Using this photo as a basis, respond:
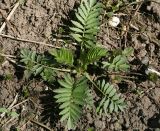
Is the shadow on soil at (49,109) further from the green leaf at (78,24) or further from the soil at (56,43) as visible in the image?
the green leaf at (78,24)

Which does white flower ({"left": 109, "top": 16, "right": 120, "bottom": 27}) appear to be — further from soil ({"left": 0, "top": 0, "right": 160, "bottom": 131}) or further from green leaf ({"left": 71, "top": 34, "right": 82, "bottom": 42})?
green leaf ({"left": 71, "top": 34, "right": 82, "bottom": 42})

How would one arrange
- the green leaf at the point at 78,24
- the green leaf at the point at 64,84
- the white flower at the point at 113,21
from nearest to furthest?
the green leaf at the point at 64,84, the green leaf at the point at 78,24, the white flower at the point at 113,21

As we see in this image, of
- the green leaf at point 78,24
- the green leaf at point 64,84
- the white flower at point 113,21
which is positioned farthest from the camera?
the white flower at point 113,21

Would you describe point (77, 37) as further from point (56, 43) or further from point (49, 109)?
point (49, 109)

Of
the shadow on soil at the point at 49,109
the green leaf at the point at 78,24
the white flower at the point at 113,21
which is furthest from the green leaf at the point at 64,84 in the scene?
the white flower at the point at 113,21

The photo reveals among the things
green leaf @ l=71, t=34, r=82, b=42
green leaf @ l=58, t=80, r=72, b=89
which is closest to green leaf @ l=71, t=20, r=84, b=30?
green leaf @ l=71, t=34, r=82, b=42

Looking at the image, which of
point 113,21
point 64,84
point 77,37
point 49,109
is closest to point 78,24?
point 77,37

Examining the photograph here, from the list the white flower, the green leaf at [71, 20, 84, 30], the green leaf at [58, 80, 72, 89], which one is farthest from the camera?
the white flower

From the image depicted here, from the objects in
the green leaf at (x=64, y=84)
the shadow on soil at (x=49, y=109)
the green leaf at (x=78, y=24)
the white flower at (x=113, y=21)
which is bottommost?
the shadow on soil at (x=49, y=109)

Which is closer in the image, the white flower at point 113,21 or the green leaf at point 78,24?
the green leaf at point 78,24
